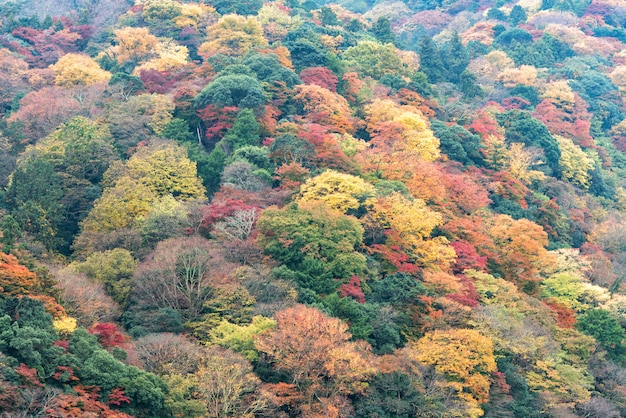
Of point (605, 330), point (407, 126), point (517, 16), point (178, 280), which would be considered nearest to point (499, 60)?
point (517, 16)

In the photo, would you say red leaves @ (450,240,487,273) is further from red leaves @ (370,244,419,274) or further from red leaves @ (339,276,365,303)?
red leaves @ (339,276,365,303)

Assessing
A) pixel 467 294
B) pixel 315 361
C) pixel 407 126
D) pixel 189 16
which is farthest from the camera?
pixel 189 16

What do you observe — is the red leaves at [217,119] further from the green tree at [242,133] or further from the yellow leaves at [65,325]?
the yellow leaves at [65,325]

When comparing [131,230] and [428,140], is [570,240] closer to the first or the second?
[428,140]

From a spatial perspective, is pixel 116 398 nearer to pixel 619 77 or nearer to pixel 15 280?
pixel 15 280

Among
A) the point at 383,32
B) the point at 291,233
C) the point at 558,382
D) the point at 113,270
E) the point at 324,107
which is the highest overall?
the point at 291,233

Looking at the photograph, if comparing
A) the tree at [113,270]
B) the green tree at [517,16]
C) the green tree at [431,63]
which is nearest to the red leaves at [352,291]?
the tree at [113,270]
